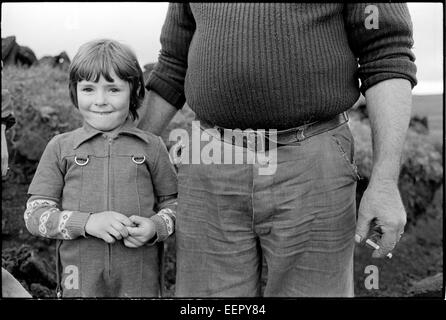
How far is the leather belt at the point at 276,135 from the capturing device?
66.5 inches

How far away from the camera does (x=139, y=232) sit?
1751mm

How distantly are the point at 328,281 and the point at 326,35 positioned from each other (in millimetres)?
664

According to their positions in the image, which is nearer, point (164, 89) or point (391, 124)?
point (391, 124)

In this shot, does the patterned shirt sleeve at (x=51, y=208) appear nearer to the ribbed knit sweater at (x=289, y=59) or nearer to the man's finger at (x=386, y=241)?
the ribbed knit sweater at (x=289, y=59)

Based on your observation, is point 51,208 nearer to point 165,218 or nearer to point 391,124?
point 165,218

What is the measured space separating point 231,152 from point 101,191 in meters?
0.38

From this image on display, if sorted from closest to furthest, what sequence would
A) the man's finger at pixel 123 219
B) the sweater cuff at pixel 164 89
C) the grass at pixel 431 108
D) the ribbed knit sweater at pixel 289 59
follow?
the ribbed knit sweater at pixel 289 59 < the man's finger at pixel 123 219 < the sweater cuff at pixel 164 89 < the grass at pixel 431 108

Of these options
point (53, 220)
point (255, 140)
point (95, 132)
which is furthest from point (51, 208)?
point (255, 140)

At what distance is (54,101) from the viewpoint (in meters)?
2.55

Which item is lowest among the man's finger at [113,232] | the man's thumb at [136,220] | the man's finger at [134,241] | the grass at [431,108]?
the man's finger at [134,241]

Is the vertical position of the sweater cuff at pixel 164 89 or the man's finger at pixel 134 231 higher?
the sweater cuff at pixel 164 89

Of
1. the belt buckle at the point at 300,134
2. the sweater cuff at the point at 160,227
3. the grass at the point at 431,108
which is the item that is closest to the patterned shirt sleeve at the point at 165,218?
the sweater cuff at the point at 160,227
